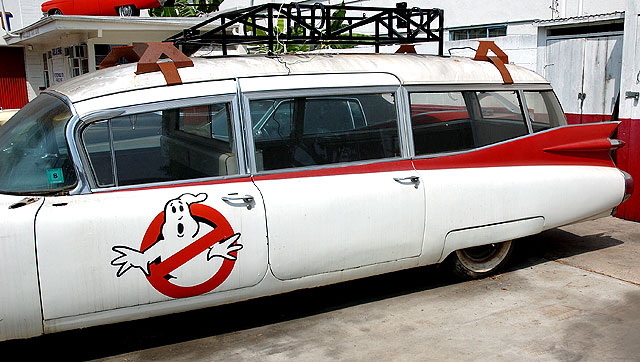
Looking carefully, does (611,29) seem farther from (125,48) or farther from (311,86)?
(125,48)

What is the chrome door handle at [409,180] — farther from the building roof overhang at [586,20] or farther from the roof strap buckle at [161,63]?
the building roof overhang at [586,20]

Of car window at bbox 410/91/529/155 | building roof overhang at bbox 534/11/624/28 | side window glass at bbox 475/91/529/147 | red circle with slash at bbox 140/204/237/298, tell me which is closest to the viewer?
red circle with slash at bbox 140/204/237/298

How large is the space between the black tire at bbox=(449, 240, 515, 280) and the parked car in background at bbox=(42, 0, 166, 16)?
1317 centimetres

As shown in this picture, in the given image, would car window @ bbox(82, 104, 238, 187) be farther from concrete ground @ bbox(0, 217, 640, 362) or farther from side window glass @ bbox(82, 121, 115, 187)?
concrete ground @ bbox(0, 217, 640, 362)

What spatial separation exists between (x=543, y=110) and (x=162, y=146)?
3206mm

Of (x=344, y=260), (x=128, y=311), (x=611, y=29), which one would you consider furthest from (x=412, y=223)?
(x=611, y=29)

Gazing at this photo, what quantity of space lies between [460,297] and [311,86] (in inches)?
79.3

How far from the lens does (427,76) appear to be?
15.8ft

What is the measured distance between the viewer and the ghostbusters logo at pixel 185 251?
3.69 m

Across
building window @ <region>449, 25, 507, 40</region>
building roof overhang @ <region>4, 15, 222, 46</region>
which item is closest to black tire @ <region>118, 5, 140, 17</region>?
building roof overhang @ <region>4, 15, 222, 46</region>

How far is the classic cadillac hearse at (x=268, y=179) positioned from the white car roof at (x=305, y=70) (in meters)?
0.02

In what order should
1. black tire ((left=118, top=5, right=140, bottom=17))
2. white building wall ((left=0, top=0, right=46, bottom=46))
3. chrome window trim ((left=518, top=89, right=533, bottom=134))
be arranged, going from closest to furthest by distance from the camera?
chrome window trim ((left=518, top=89, right=533, bottom=134)) → black tire ((left=118, top=5, right=140, bottom=17)) → white building wall ((left=0, top=0, right=46, bottom=46))

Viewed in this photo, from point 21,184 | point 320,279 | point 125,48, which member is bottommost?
point 320,279

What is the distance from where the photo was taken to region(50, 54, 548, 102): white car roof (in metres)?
3.97
